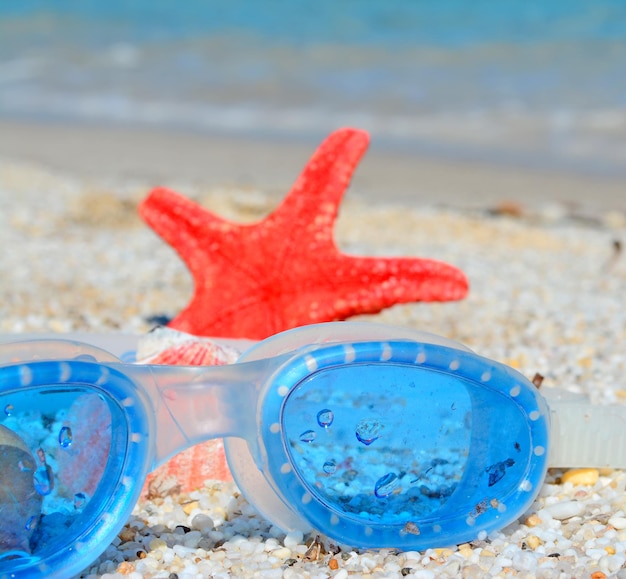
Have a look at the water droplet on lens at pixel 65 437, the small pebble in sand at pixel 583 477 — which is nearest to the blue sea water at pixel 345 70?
the small pebble in sand at pixel 583 477

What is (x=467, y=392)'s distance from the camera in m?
1.64

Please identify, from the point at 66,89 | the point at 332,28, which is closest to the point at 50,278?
the point at 66,89

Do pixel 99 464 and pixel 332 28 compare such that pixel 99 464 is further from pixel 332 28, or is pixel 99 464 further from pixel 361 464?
pixel 332 28

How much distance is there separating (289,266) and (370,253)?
8.98ft

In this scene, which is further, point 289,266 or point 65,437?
point 289,266

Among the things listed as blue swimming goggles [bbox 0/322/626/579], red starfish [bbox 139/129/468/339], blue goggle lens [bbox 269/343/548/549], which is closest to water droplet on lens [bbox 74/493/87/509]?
blue swimming goggles [bbox 0/322/626/579]

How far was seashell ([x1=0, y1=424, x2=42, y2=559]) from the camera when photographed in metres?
1.46

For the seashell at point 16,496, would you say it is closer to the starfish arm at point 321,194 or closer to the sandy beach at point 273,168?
the starfish arm at point 321,194

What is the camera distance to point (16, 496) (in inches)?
58.2

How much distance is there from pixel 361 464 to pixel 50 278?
3.00 meters

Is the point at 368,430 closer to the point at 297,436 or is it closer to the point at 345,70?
the point at 297,436

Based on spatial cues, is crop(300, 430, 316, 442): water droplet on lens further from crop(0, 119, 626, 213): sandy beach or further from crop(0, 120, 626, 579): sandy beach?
crop(0, 119, 626, 213): sandy beach

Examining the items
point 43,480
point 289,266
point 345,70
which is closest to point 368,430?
point 43,480

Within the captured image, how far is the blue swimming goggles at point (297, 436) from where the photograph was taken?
1481 mm
